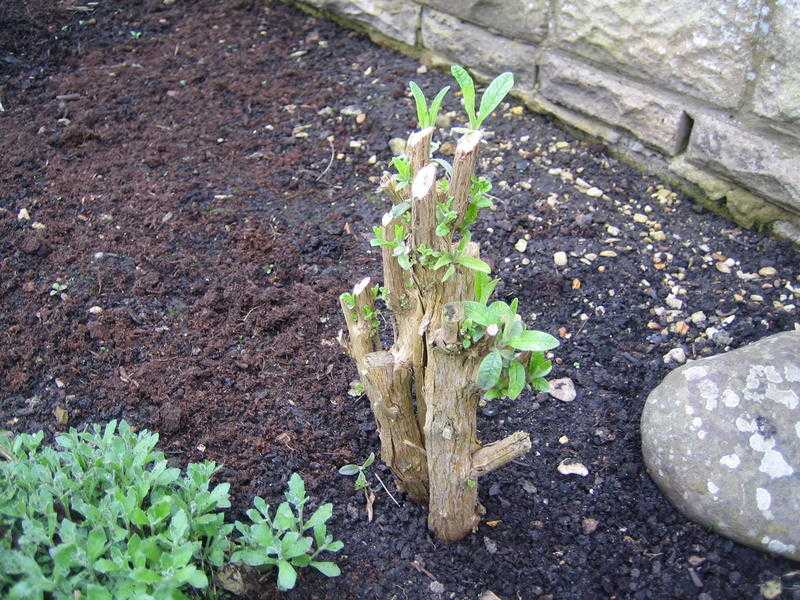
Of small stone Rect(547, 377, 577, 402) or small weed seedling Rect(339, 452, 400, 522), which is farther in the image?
small stone Rect(547, 377, 577, 402)

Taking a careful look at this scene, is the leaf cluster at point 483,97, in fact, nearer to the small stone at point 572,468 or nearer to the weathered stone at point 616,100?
the small stone at point 572,468

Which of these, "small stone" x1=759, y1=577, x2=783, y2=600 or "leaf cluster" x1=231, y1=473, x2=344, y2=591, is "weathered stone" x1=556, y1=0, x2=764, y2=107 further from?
"leaf cluster" x1=231, y1=473, x2=344, y2=591

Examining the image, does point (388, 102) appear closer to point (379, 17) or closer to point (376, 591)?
point (379, 17)

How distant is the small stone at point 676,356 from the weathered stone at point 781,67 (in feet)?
2.83

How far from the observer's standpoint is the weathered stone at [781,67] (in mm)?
2518

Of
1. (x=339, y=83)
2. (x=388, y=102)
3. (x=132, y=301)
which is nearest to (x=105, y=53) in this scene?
(x=339, y=83)

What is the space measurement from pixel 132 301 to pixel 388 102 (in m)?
1.54

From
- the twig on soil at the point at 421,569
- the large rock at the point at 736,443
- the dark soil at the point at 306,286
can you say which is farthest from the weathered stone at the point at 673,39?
the twig on soil at the point at 421,569

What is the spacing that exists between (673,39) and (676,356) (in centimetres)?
116

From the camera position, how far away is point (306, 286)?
283 centimetres

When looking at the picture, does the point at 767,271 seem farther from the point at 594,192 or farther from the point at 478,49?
the point at 478,49

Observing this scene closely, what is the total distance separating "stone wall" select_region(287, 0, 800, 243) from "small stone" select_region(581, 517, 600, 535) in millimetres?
1370

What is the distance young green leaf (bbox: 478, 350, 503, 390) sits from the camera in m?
1.61

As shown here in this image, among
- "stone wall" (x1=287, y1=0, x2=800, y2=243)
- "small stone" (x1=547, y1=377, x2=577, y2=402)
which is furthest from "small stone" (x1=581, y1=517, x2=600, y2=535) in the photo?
"stone wall" (x1=287, y1=0, x2=800, y2=243)
